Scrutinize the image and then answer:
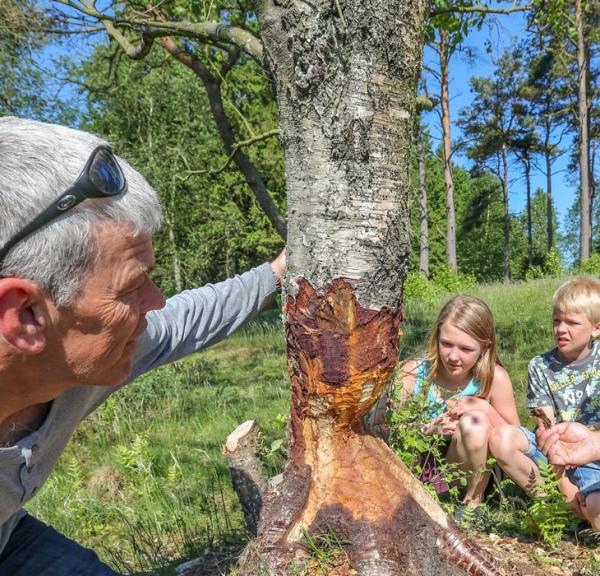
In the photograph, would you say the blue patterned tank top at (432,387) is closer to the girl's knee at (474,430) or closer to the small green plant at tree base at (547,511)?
the girl's knee at (474,430)

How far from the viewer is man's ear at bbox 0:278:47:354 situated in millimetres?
1157

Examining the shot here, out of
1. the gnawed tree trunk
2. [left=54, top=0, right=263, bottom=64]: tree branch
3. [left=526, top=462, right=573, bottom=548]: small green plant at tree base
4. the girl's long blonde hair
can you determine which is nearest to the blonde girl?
the girl's long blonde hair

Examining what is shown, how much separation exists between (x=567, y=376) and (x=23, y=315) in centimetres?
270

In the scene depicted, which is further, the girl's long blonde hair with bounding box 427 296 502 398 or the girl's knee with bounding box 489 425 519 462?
the girl's long blonde hair with bounding box 427 296 502 398

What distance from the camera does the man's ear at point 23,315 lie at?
45.6 inches

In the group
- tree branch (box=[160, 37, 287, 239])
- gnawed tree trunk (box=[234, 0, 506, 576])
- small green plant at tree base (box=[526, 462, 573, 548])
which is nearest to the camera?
gnawed tree trunk (box=[234, 0, 506, 576])

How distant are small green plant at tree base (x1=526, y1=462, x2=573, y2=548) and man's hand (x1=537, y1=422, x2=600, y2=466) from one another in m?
0.07

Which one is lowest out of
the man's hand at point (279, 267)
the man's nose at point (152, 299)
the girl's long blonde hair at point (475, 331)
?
the girl's long blonde hair at point (475, 331)

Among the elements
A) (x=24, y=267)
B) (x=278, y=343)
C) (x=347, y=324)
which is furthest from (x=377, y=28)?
(x=278, y=343)

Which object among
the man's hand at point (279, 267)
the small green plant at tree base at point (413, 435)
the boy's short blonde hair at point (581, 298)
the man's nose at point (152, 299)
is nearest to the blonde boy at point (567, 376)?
the boy's short blonde hair at point (581, 298)

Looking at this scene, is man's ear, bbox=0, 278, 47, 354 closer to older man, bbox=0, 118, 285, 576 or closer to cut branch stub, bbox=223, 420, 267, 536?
older man, bbox=0, 118, 285, 576

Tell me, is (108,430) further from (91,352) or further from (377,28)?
(377,28)

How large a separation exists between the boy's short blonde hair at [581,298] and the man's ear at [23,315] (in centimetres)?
257

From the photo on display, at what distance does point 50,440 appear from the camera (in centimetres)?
167
